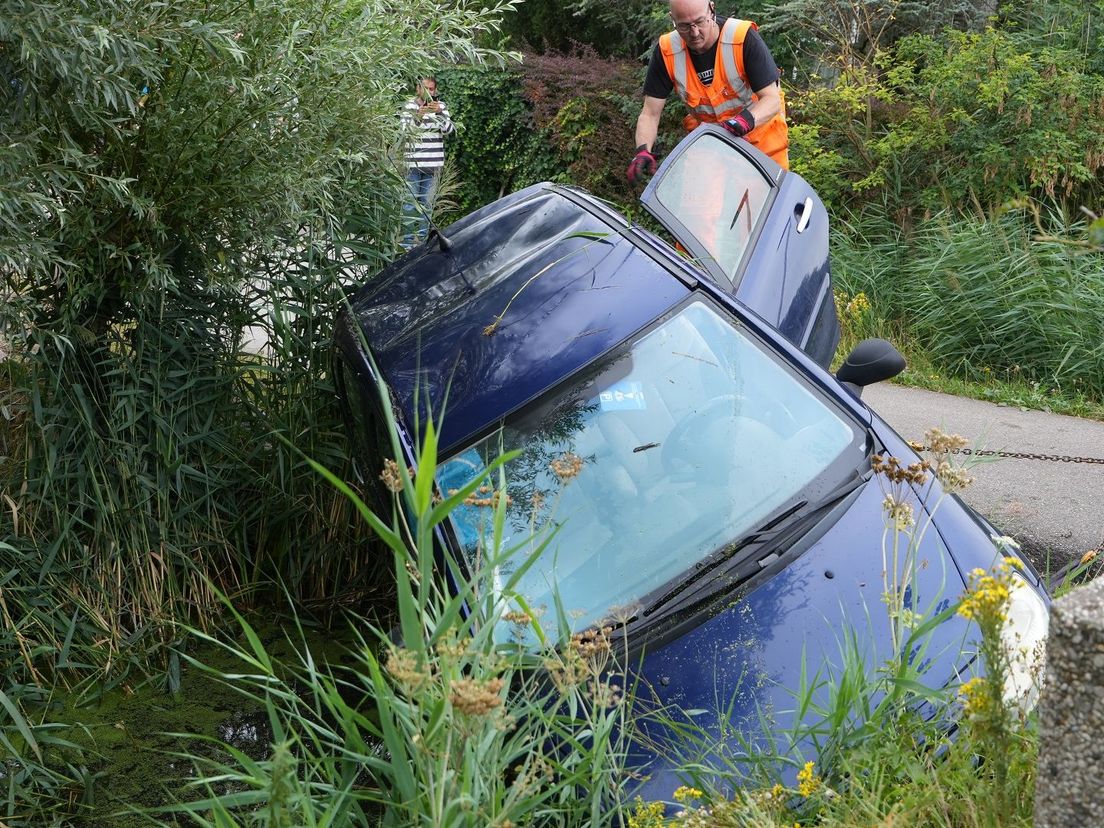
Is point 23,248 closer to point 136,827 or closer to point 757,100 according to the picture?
point 136,827

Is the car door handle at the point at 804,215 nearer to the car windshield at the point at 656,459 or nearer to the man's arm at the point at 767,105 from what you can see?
the man's arm at the point at 767,105

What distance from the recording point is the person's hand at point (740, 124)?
5.25 meters

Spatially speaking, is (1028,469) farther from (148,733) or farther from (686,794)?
(148,733)

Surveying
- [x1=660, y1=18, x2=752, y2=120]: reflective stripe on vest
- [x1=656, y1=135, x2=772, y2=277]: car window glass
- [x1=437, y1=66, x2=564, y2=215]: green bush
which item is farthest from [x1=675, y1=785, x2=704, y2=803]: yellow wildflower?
[x1=437, y1=66, x2=564, y2=215]: green bush

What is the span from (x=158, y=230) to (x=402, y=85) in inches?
43.4

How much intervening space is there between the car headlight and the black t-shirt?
3451 millimetres

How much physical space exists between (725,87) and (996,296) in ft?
7.62

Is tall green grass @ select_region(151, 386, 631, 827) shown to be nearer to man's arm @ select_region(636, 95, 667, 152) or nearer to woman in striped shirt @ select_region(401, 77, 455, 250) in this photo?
woman in striped shirt @ select_region(401, 77, 455, 250)

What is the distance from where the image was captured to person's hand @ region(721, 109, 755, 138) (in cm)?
525

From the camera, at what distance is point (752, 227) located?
4344 mm

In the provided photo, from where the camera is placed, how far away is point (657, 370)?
324cm

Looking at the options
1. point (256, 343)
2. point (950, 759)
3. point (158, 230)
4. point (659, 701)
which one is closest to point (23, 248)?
point (158, 230)

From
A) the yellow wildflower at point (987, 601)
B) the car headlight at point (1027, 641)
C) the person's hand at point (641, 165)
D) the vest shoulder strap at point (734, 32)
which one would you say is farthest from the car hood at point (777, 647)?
the vest shoulder strap at point (734, 32)

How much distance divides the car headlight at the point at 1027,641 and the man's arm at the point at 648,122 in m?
3.50
